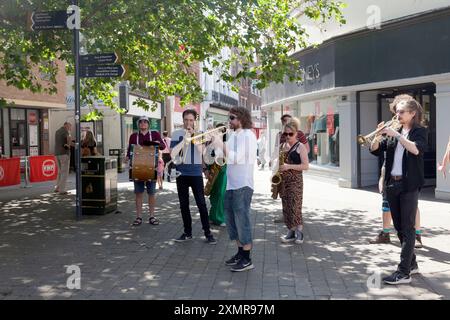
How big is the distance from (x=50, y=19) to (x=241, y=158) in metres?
4.82

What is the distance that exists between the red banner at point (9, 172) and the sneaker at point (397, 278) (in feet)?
38.7

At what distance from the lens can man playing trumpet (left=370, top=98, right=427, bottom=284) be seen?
508 cm

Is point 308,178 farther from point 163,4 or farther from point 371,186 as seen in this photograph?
point 163,4

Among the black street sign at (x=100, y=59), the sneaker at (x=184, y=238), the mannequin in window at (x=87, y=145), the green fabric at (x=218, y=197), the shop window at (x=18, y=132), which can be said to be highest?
the black street sign at (x=100, y=59)

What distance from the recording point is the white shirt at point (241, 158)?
561 cm

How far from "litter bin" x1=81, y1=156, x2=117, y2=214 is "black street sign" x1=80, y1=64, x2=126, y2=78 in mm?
1576

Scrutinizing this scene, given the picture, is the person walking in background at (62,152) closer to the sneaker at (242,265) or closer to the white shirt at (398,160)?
the sneaker at (242,265)

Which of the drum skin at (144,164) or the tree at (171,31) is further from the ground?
the tree at (171,31)

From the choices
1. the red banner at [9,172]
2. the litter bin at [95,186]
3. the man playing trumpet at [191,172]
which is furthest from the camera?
the red banner at [9,172]

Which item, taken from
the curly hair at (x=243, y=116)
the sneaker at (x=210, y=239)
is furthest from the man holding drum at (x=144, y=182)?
the curly hair at (x=243, y=116)

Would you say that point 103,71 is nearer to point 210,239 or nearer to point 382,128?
point 210,239

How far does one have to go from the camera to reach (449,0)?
1074cm

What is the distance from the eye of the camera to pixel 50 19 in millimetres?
8523
